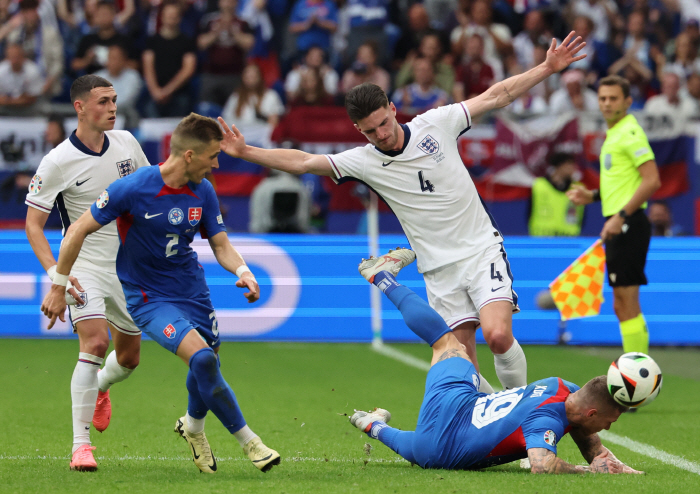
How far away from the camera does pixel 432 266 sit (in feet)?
20.0

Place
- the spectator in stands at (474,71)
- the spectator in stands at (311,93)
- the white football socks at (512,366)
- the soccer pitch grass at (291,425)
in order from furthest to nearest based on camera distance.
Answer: the spectator in stands at (474,71), the spectator in stands at (311,93), the white football socks at (512,366), the soccer pitch grass at (291,425)

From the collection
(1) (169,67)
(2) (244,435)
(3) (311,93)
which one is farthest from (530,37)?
(2) (244,435)

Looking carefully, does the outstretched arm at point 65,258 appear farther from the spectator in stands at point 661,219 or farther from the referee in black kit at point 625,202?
the spectator in stands at point 661,219

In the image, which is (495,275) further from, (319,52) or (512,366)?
(319,52)

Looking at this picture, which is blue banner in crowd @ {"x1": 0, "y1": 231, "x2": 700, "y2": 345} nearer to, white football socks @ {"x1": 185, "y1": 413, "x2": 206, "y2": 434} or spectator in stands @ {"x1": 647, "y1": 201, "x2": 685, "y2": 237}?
spectator in stands @ {"x1": 647, "y1": 201, "x2": 685, "y2": 237}

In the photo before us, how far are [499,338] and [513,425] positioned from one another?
88 centimetres

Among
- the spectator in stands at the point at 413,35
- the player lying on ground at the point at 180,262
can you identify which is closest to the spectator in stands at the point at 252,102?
the spectator in stands at the point at 413,35

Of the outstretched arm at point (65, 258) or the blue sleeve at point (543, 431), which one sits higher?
the outstretched arm at point (65, 258)

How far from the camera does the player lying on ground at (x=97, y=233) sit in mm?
5730

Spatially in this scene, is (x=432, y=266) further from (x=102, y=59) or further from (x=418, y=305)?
(x=102, y=59)

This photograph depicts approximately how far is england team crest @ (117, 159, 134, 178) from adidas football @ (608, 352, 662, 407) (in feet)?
10.8

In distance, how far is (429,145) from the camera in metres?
6.07

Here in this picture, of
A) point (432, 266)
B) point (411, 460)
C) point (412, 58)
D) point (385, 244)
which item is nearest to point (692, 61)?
point (412, 58)

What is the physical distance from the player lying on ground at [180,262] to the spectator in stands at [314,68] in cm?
965
